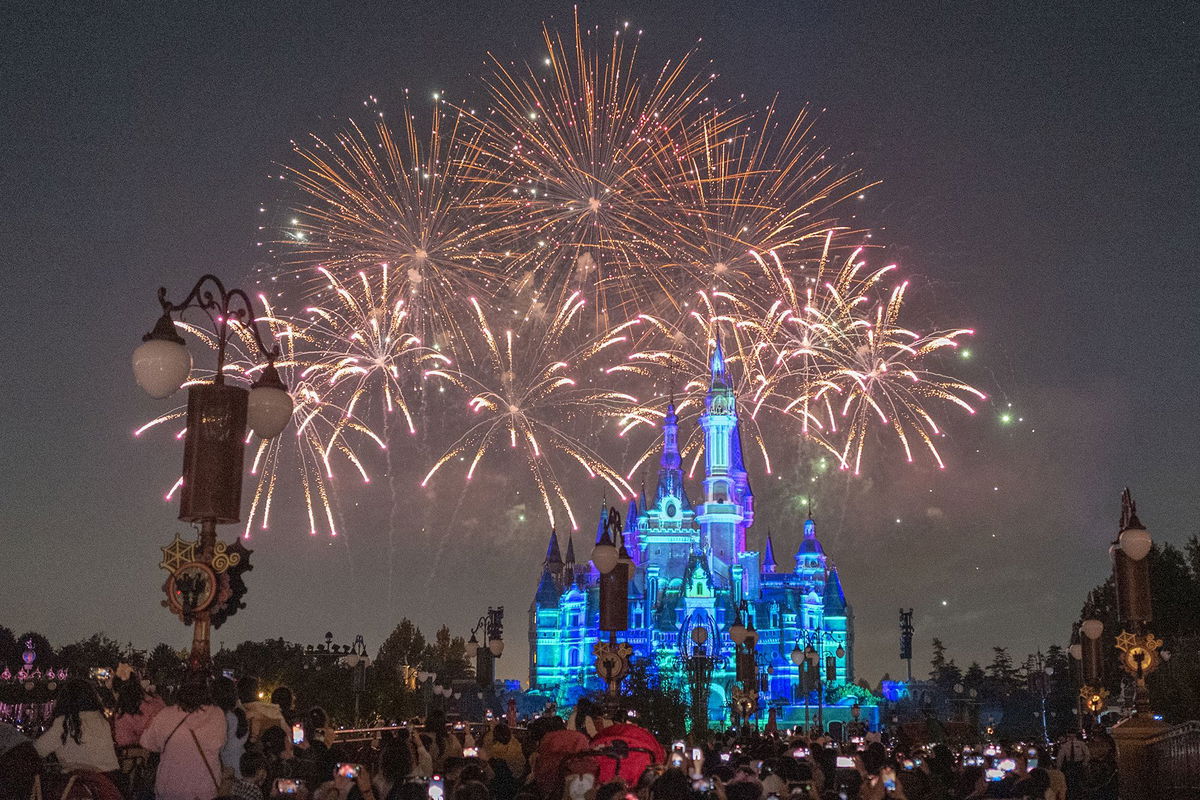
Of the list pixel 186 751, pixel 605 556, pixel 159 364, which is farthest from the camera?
pixel 605 556

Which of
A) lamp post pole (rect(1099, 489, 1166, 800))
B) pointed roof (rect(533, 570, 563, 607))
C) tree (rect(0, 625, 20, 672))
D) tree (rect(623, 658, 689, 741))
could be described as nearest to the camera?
lamp post pole (rect(1099, 489, 1166, 800))

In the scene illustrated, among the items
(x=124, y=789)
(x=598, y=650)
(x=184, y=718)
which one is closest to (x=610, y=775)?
(x=184, y=718)

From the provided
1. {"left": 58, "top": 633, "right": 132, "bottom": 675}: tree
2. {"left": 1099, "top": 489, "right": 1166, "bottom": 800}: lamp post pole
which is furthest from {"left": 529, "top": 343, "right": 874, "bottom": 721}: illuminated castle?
{"left": 1099, "top": 489, "right": 1166, "bottom": 800}: lamp post pole

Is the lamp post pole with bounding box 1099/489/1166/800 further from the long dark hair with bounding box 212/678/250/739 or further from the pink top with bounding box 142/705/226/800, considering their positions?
the pink top with bounding box 142/705/226/800

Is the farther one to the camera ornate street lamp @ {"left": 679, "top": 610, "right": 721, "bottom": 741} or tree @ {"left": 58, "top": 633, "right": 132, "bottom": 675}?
tree @ {"left": 58, "top": 633, "right": 132, "bottom": 675}

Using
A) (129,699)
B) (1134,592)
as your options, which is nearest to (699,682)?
(1134,592)

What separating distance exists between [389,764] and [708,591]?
99413mm

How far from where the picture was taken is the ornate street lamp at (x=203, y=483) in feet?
28.7

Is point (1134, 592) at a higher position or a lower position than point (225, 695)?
higher

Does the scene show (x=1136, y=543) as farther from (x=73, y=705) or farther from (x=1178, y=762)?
(x=73, y=705)

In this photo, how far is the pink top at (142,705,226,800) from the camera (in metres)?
7.93

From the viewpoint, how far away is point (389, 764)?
28.0ft

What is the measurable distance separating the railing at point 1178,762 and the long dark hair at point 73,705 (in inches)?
498

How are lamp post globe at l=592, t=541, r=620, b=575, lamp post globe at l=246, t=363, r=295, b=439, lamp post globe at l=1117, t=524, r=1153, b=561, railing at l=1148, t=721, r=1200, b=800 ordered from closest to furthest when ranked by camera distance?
1. lamp post globe at l=246, t=363, r=295, b=439
2. railing at l=1148, t=721, r=1200, b=800
3. lamp post globe at l=1117, t=524, r=1153, b=561
4. lamp post globe at l=592, t=541, r=620, b=575
